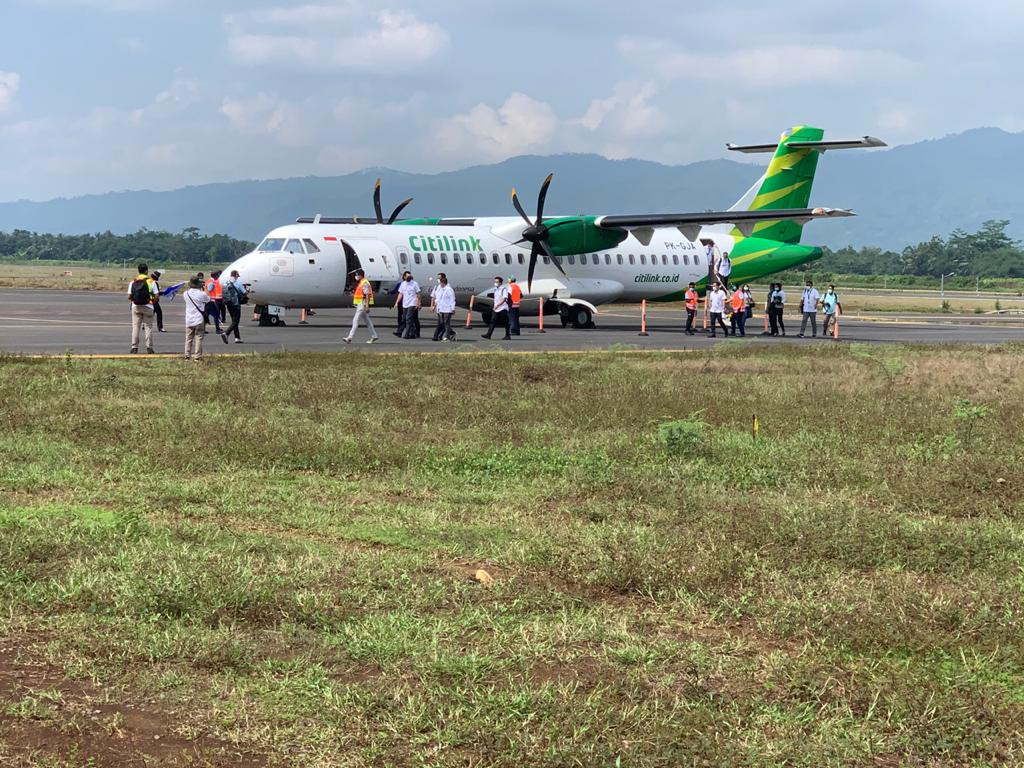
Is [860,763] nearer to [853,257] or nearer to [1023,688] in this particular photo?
[1023,688]

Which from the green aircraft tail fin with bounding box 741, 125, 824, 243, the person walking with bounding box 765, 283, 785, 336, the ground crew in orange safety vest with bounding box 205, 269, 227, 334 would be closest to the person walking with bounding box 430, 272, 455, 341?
the ground crew in orange safety vest with bounding box 205, 269, 227, 334

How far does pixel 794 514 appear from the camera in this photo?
332 inches

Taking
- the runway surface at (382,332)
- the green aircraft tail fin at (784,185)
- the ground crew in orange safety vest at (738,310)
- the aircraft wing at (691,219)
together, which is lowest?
the runway surface at (382,332)

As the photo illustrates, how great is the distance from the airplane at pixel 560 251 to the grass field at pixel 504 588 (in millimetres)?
17283

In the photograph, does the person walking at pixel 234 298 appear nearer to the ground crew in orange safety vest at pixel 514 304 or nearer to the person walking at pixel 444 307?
the person walking at pixel 444 307

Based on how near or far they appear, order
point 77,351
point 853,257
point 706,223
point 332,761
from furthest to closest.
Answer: point 853,257, point 706,223, point 77,351, point 332,761

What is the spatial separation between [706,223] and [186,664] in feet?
100

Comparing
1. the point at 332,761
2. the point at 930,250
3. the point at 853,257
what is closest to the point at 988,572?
the point at 332,761

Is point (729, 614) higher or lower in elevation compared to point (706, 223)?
lower

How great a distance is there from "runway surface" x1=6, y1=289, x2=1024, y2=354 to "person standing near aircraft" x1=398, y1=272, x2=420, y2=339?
363 millimetres

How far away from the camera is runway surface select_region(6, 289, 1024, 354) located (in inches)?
941

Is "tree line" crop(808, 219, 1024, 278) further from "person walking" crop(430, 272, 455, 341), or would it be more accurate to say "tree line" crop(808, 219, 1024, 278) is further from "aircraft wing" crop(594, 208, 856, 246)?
"person walking" crop(430, 272, 455, 341)

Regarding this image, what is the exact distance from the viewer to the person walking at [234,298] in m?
24.5

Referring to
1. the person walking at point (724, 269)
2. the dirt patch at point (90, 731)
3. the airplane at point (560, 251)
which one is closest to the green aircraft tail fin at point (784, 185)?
the airplane at point (560, 251)
